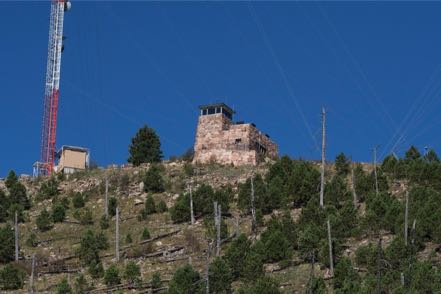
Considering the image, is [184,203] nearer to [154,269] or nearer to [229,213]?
[229,213]

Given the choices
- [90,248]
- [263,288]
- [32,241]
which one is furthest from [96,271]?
[263,288]

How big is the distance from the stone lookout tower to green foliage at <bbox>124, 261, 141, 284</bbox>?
25610mm

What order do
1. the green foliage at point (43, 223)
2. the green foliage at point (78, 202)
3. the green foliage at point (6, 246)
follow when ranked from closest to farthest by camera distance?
the green foliage at point (6, 246)
the green foliage at point (43, 223)
the green foliage at point (78, 202)

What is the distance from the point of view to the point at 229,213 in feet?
211

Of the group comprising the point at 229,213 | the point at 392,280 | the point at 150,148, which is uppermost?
the point at 150,148

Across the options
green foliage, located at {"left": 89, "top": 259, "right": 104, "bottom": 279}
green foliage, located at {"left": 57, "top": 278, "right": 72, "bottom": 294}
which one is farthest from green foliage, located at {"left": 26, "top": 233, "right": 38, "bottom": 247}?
green foliage, located at {"left": 57, "top": 278, "right": 72, "bottom": 294}

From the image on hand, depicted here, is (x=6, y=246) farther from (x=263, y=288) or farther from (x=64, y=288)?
(x=263, y=288)

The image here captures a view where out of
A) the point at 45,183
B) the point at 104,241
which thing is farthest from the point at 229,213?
the point at 45,183

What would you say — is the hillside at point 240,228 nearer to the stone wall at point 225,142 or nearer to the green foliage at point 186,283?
the green foliage at point 186,283

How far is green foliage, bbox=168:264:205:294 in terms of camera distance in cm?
4641

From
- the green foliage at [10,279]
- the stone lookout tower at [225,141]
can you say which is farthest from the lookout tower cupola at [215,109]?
the green foliage at [10,279]

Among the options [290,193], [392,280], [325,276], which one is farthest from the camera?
[290,193]

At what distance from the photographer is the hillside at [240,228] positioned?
4784cm

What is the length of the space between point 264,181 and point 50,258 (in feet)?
49.0
